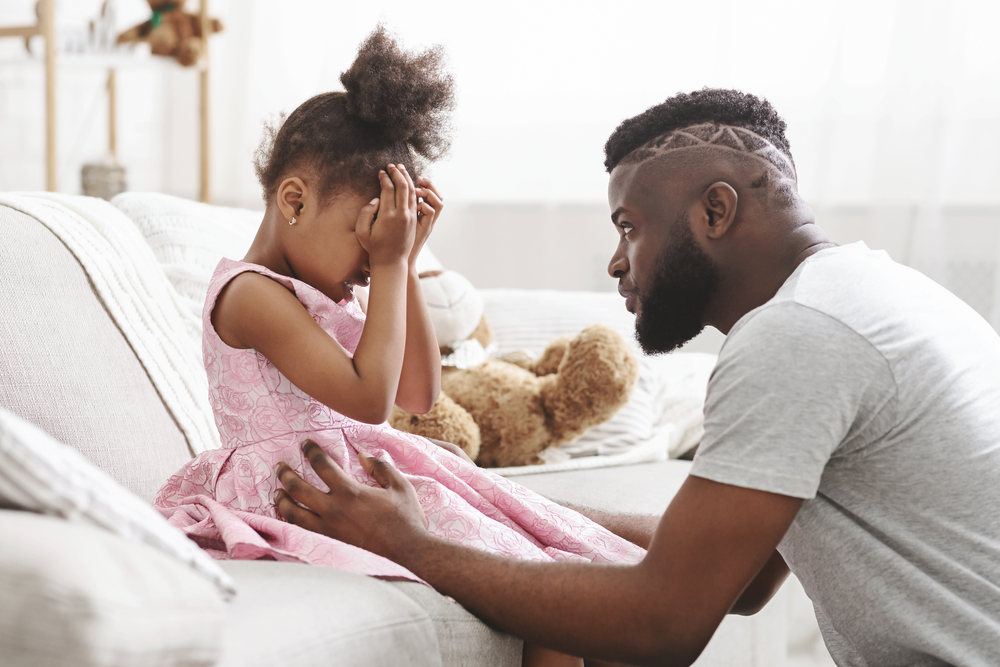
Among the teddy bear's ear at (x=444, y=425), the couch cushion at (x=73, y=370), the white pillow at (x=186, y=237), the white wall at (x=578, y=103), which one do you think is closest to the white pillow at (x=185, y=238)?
the white pillow at (x=186, y=237)

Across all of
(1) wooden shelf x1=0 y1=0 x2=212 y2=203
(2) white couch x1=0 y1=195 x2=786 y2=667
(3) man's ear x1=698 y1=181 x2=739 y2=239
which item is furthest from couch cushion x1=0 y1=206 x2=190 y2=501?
(1) wooden shelf x1=0 y1=0 x2=212 y2=203

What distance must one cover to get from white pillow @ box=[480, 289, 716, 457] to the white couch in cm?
10

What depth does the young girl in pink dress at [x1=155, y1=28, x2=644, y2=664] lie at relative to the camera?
96 centimetres

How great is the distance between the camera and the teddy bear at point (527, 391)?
5.34 feet

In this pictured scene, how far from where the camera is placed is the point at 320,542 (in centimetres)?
89

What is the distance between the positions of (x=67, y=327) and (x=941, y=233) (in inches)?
88.7

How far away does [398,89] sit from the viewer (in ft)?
3.35

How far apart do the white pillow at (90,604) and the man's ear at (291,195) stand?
54cm

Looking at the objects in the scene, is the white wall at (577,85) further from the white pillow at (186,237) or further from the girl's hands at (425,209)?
the girl's hands at (425,209)

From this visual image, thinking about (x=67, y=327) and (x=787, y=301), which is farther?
(x=67, y=327)

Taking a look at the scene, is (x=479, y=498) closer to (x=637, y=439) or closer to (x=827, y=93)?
(x=637, y=439)

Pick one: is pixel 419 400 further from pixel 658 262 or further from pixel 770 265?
pixel 770 265

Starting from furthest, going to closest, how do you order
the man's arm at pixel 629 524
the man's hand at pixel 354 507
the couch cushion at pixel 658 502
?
the couch cushion at pixel 658 502 → the man's arm at pixel 629 524 → the man's hand at pixel 354 507

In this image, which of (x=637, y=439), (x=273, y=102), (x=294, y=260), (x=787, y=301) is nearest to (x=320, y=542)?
(x=294, y=260)
